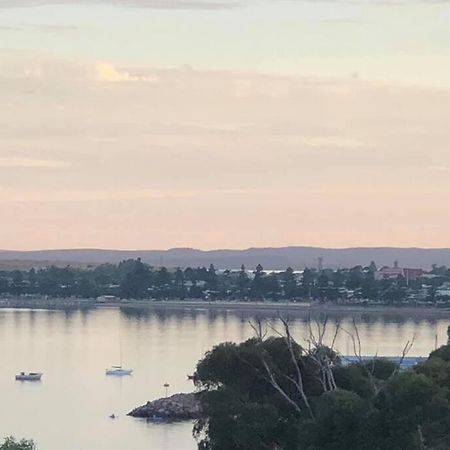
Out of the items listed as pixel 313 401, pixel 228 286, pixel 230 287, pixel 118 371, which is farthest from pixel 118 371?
pixel 228 286

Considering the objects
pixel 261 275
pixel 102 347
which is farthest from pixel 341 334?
pixel 261 275

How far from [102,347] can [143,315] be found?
61.1 feet

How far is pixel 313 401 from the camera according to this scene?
11.9m

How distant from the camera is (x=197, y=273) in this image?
234ft

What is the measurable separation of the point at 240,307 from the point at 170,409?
37.8 m

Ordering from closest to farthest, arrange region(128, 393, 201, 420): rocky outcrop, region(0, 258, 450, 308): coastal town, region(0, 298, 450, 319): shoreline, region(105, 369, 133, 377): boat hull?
1. region(128, 393, 201, 420): rocky outcrop
2. region(105, 369, 133, 377): boat hull
3. region(0, 298, 450, 319): shoreline
4. region(0, 258, 450, 308): coastal town

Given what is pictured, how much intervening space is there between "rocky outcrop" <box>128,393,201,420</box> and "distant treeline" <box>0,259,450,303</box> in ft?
126

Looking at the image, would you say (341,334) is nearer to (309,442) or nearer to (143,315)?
(143,315)

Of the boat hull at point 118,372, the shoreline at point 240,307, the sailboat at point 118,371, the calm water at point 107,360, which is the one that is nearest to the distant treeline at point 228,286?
the shoreline at point 240,307

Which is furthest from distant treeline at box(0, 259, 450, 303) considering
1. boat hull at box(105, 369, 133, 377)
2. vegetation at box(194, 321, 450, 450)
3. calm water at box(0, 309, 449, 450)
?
vegetation at box(194, 321, 450, 450)

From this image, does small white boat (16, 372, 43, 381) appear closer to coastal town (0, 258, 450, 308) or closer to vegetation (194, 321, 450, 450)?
vegetation (194, 321, 450, 450)

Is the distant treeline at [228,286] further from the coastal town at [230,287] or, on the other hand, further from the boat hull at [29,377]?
the boat hull at [29,377]

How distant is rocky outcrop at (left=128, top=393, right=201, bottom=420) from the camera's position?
22.3 meters

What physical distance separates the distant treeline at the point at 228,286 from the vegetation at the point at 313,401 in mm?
48688
